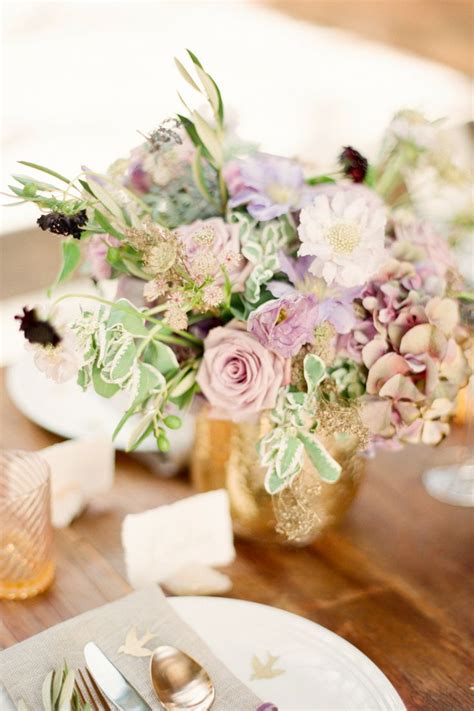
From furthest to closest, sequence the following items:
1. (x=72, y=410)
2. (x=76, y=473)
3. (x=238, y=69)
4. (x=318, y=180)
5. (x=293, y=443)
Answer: (x=238, y=69), (x=72, y=410), (x=76, y=473), (x=318, y=180), (x=293, y=443)

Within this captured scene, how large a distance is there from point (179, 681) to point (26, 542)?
24 centimetres

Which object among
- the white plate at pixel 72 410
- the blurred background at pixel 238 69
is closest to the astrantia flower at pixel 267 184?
the white plate at pixel 72 410

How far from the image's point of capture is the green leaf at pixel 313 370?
36.9 inches

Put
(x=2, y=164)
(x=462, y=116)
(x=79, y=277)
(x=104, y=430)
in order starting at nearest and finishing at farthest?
1. (x=104, y=430)
2. (x=79, y=277)
3. (x=2, y=164)
4. (x=462, y=116)

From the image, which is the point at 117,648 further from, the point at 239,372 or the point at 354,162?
the point at 354,162

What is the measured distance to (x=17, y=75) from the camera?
4848 millimetres

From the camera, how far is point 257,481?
3.58 feet

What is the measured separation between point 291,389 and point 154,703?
0.31m

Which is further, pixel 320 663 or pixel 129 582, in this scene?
pixel 129 582

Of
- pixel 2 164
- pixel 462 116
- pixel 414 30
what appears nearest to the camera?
pixel 2 164

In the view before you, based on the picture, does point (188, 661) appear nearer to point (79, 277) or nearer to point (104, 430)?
point (104, 430)

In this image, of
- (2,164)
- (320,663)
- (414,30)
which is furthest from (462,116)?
(320,663)

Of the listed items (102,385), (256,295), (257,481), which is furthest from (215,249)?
(257,481)

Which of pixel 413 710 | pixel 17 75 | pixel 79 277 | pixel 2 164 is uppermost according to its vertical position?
pixel 17 75
